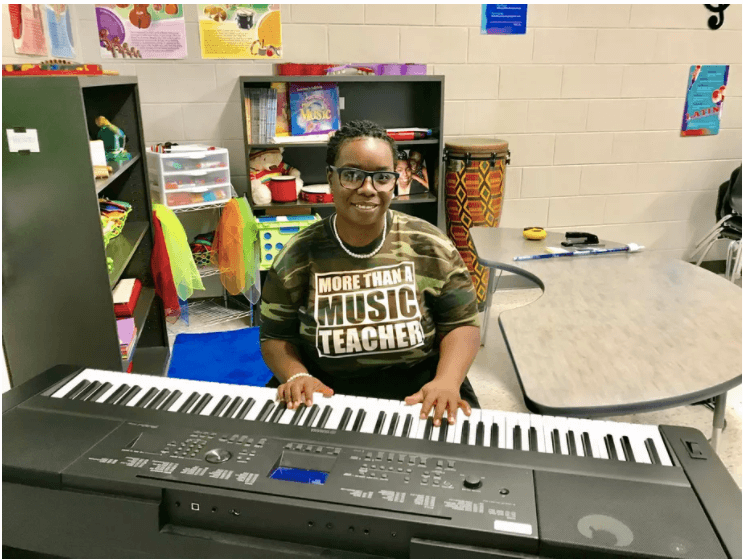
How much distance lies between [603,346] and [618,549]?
0.93m

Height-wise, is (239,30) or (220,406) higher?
(239,30)

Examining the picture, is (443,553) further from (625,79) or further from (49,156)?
(625,79)

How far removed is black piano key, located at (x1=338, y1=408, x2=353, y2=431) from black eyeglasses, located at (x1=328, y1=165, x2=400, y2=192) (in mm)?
536

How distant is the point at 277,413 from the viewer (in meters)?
1.16

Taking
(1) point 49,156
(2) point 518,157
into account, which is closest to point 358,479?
(1) point 49,156

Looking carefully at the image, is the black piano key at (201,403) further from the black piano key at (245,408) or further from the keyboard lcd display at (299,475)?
the keyboard lcd display at (299,475)

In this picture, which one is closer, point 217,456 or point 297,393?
point 217,456

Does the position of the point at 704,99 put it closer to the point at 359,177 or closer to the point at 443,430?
the point at 359,177

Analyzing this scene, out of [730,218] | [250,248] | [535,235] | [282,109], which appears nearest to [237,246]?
[250,248]

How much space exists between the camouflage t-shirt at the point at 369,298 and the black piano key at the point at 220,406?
350mm

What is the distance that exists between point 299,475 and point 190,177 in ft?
9.05

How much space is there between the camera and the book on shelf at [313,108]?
3.57 m

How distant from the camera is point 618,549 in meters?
0.77

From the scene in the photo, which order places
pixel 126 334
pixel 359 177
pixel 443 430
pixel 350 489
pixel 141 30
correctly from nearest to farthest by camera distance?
pixel 350 489 → pixel 443 430 → pixel 359 177 → pixel 126 334 → pixel 141 30
